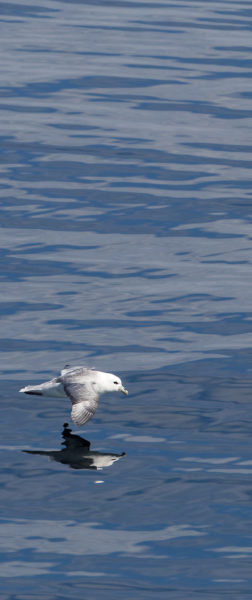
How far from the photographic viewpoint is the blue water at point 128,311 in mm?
11273

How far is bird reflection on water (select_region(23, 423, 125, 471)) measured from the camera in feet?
42.3

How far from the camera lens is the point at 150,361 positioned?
50.2 feet

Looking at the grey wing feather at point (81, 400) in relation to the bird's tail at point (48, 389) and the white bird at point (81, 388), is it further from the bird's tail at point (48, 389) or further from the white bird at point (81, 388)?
the bird's tail at point (48, 389)

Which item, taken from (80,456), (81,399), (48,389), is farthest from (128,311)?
(80,456)

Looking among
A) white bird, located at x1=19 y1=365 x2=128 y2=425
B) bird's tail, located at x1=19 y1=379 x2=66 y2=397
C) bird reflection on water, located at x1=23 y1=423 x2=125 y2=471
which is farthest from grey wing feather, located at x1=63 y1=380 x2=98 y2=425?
bird reflection on water, located at x1=23 y1=423 x2=125 y2=471

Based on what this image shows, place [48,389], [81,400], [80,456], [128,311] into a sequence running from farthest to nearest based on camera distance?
[128,311]
[48,389]
[81,400]
[80,456]

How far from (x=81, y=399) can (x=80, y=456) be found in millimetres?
620

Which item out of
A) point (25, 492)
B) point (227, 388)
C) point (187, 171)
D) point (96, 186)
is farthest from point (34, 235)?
point (25, 492)

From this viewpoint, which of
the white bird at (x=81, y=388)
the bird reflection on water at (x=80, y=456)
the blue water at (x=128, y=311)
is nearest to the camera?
the blue water at (x=128, y=311)

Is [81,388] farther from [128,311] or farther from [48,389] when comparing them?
[128,311]

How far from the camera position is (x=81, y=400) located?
13211 mm

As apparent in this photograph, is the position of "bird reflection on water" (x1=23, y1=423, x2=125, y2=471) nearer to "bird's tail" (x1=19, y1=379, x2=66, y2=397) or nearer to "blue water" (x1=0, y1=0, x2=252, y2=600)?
"blue water" (x1=0, y1=0, x2=252, y2=600)

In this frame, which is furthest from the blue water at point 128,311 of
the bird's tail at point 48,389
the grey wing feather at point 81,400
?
the grey wing feather at point 81,400

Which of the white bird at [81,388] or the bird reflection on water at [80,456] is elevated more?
the white bird at [81,388]
